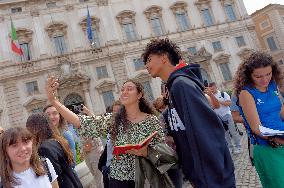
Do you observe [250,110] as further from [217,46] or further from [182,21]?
[182,21]

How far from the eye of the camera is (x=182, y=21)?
2691cm

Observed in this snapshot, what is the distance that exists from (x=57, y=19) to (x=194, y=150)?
80.3ft

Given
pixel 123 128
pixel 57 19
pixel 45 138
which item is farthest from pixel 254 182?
pixel 57 19

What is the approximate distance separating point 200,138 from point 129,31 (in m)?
24.4

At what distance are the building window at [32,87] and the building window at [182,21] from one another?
12814 mm

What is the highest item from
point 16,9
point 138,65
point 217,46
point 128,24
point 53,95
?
point 16,9

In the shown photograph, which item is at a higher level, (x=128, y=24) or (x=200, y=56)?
(x=128, y=24)

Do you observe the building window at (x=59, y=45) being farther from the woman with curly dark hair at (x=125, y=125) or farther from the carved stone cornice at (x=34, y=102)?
the woman with curly dark hair at (x=125, y=125)

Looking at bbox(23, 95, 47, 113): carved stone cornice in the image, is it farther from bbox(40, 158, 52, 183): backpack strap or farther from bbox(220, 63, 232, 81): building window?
bbox(40, 158, 52, 183): backpack strap

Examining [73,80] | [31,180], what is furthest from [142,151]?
[73,80]

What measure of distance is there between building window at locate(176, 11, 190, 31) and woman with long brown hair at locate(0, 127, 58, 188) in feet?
81.4

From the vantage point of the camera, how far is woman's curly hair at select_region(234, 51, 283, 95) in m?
3.29

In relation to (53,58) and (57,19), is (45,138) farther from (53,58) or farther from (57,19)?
(57,19)

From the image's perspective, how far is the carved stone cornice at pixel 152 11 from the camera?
26.3 m
